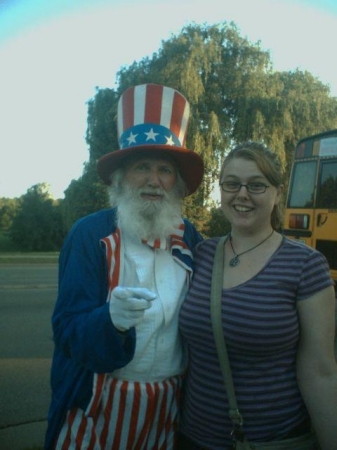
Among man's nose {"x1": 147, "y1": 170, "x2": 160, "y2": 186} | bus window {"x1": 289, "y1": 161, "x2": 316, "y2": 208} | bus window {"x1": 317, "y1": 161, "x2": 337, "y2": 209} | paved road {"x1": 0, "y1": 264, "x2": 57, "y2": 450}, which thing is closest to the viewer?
man's nose {"x1": 147, "y1": 170, "x2": 160, "y2": 186}

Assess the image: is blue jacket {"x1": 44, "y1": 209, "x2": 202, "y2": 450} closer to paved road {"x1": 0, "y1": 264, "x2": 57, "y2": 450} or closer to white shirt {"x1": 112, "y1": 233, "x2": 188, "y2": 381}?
white shirt {"x1": 112, "y1": 233, "x2": 188, "y2": 381}

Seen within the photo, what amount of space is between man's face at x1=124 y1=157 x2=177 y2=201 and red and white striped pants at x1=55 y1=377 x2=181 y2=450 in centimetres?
82

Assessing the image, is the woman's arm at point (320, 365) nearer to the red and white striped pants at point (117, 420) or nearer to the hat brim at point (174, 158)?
the red and white striped pants at point (117, 420)

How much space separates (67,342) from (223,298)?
60 cm

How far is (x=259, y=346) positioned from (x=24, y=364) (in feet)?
12.2

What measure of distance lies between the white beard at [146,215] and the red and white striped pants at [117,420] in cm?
62

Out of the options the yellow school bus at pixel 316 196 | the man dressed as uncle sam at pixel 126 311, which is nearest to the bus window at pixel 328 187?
the yellow school bus at pixel 316 196

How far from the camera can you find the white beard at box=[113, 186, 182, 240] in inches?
82.6

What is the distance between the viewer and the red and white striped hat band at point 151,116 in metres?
2.28

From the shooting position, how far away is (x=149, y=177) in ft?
7.31

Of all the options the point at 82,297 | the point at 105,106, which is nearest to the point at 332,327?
the point at 82,297

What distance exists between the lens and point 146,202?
2.20m

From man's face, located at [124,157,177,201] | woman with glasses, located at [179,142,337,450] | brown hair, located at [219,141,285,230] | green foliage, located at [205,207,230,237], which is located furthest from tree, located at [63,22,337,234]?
woman with glasses, located at [179,142,337,450]

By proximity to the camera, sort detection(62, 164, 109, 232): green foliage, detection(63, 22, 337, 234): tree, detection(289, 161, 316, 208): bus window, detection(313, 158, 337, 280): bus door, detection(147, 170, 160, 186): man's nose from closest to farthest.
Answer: detection(147, 170, 160, 186): man's nose, detection(313, 158, 337, 280): bus door, detection(289, 161, 316, 208): bus window, detection(63, 22, 337, 234): tree, detection(62, 164, 109, 232): green foliage
